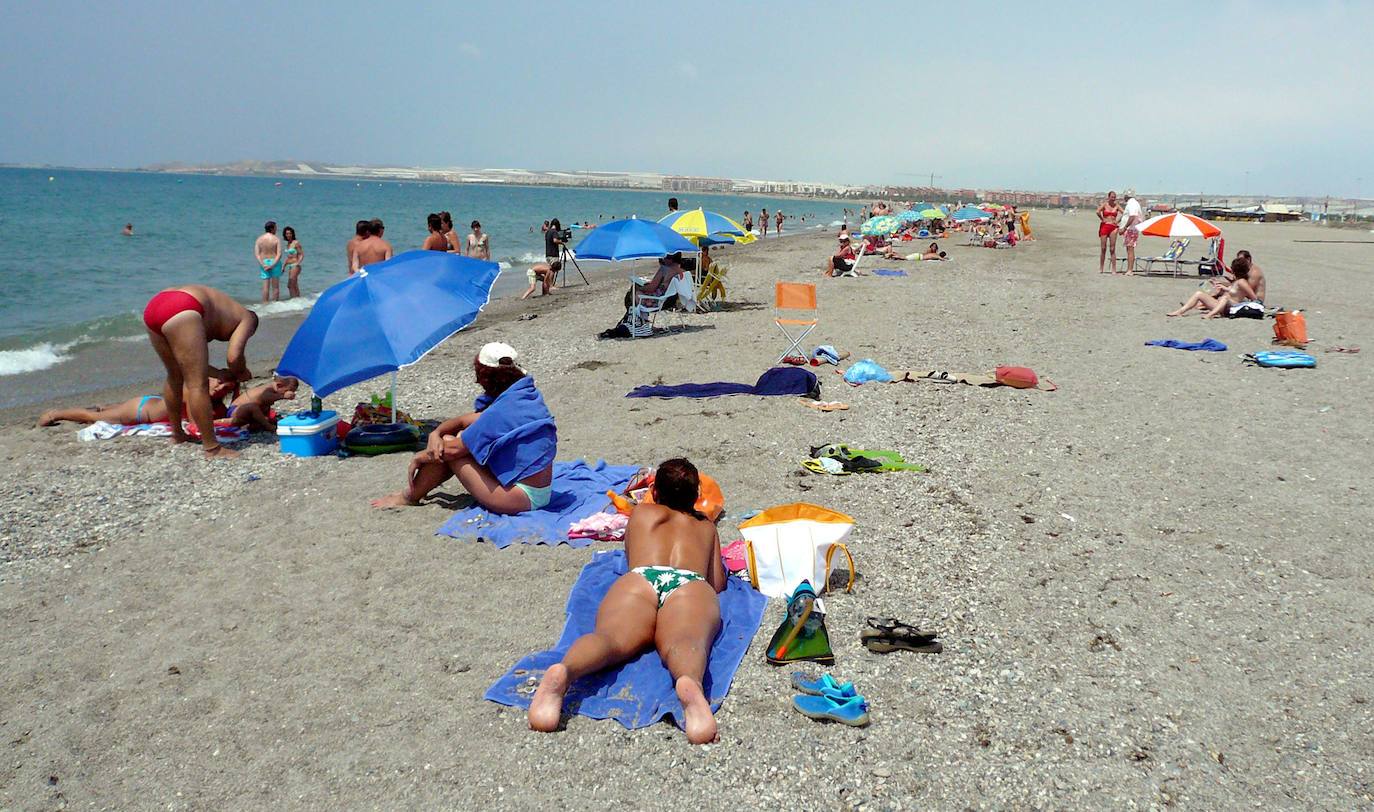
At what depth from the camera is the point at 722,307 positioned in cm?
1388

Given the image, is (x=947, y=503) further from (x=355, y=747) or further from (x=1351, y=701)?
(x=355, y=747)

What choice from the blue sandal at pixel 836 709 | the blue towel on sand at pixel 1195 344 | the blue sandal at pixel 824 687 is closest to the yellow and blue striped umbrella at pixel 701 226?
the blue towel on sand at pixel 1195 344

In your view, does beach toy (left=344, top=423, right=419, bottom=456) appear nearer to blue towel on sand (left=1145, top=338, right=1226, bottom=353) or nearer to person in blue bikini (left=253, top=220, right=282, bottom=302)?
blue towel on sand (left=1145, top=338, right=1226, bottom=353)

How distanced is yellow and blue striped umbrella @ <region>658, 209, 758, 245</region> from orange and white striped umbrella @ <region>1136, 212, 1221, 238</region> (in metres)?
7.99

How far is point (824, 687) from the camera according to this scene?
10.5ft

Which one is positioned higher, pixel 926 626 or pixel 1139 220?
pixel 1139 220

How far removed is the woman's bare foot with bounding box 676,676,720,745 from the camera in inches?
115

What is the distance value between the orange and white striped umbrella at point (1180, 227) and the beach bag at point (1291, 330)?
19.3 feet

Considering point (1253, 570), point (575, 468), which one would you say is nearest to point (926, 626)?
point (1253, 570)

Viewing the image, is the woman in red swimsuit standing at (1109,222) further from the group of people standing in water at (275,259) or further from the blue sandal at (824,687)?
the blue sandal at (824,687)

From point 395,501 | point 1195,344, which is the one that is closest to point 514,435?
point 395,501

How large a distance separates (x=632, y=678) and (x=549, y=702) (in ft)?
1.25

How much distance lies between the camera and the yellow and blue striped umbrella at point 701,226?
41.4ft

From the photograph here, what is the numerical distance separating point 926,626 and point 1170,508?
7.41 feet
